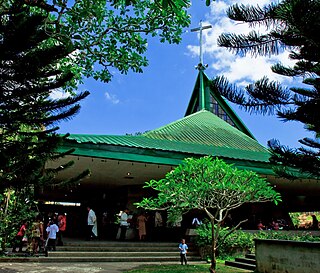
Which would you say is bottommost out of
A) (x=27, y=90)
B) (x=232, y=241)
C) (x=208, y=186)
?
(x=232, y=241)

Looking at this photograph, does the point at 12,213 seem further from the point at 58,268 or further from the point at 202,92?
the point at 202,92

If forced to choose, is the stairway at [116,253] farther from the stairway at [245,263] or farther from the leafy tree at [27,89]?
the leafy tree at [27,89]

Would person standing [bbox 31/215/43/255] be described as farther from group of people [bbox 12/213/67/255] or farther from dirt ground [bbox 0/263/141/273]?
dirt ground [bbox 0/263/141/273]

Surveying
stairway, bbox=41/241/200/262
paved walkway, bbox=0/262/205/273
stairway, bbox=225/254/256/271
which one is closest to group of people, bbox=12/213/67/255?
stairway, bbox=41/241/200/262

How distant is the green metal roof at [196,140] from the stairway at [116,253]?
116 inches

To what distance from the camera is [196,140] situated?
15344 millimetres

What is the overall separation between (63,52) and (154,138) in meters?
8.51

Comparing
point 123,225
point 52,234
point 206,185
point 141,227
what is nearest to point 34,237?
point 52,234

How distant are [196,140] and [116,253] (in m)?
5.81

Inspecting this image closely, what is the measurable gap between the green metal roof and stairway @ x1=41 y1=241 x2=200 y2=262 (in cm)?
296

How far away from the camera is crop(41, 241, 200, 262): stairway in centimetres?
1059

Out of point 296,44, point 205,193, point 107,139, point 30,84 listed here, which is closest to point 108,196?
point 107,139

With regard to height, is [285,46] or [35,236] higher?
[285,46]

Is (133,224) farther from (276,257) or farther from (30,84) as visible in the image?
(30,84)
